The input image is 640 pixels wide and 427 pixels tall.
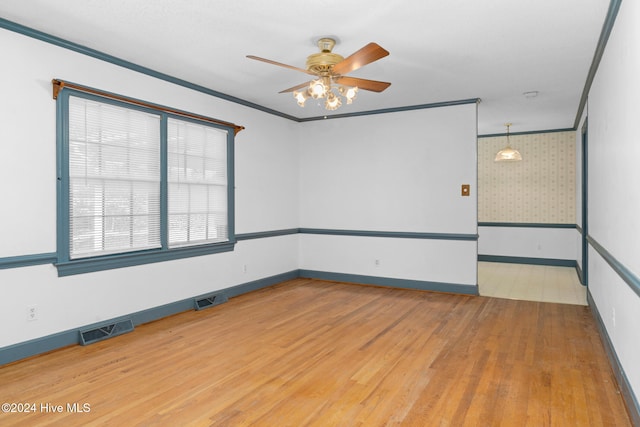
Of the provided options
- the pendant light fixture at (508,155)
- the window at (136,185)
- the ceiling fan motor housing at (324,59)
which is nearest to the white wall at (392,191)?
the window at (136,185)

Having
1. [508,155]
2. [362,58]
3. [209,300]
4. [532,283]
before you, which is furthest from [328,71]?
[508,155]

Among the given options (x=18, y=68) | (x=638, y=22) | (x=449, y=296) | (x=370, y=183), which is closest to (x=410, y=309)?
(x=449, y=296)

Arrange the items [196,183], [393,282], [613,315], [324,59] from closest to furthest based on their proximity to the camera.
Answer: [613,315], [324,59], [196,183], [393,282]

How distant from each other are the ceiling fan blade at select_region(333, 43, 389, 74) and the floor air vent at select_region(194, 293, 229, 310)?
312 centimetres

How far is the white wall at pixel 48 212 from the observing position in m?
3.35

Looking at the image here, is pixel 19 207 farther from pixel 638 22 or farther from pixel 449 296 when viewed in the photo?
pixel 449 296

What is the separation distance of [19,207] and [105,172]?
32.7 inches

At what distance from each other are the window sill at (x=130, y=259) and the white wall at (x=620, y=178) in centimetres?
415

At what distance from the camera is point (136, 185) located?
14.4 feet

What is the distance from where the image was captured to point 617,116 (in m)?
3.00

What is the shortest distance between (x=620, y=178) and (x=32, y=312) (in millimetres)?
4578

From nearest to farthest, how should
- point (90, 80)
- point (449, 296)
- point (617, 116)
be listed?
point (617, 116)
point (90, 80)
point (449, 296)

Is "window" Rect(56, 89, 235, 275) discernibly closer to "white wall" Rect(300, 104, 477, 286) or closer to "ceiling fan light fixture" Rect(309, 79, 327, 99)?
"white wall" Rect(300, 104, 477, 286)

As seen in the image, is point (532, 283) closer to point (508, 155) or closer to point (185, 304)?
point (508, 155)
